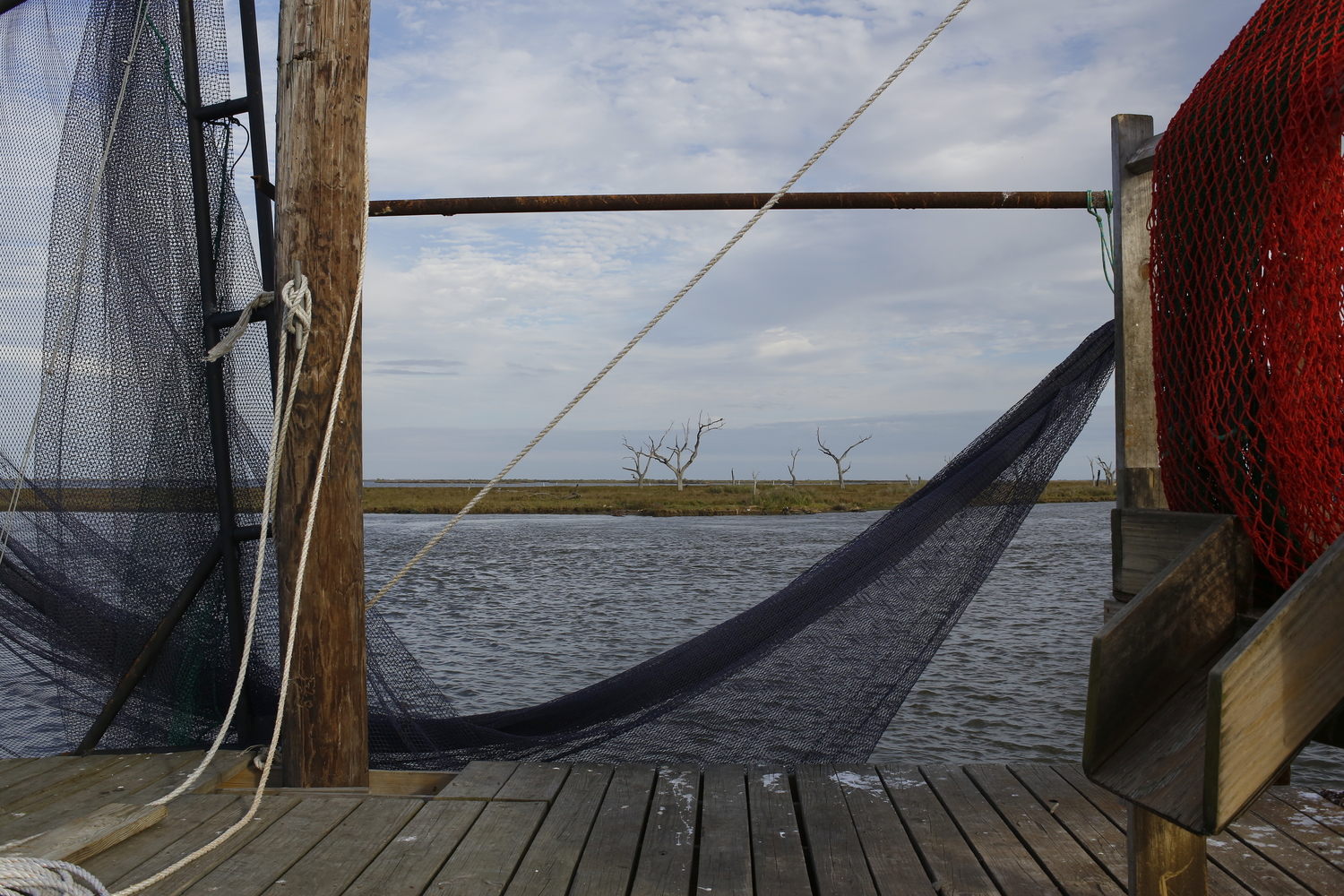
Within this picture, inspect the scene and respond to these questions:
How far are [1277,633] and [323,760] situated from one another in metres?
2.35

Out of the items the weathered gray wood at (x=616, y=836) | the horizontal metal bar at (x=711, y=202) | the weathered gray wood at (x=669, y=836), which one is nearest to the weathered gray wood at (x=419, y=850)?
the weathered gray wood at (x=616, y=836)

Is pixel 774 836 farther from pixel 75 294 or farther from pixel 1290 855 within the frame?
pixel 75 294

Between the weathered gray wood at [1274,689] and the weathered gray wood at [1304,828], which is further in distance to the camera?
the weathered gray wood at [1304,828]

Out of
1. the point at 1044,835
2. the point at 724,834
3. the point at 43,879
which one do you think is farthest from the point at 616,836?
the point at 43,879

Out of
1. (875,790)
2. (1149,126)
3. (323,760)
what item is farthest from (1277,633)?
(323,760)

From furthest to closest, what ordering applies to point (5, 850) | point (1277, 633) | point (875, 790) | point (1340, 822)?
point (875, 790)
point (1340, 822)
point (5, 850)
point (1277, 633)

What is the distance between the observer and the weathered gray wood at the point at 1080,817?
1980 millimetres

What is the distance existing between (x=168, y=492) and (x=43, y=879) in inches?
55.1

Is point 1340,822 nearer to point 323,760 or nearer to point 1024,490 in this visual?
point 1024,490

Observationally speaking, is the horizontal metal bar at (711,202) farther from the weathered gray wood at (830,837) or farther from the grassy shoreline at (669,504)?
the grassy shoreline at (669,504)

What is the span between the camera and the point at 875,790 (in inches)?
Result: 97.1

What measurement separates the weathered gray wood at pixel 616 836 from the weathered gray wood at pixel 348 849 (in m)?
0.49

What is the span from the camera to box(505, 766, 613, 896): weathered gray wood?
6.15 feet

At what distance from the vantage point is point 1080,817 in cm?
224
